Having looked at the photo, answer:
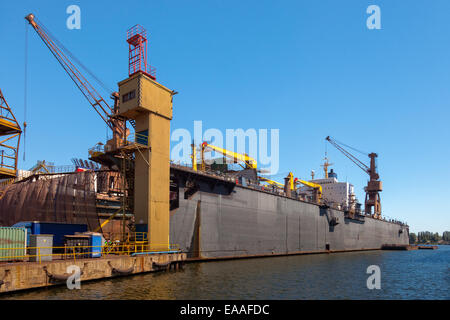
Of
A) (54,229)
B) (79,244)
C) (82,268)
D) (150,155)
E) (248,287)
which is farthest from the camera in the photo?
(150,155)

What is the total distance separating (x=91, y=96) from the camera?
142 ft

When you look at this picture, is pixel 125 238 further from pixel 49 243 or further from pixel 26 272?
pixel 26 272

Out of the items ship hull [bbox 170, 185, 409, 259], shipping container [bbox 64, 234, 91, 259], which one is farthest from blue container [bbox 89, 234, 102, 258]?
ship hull [bbox 170, 185, 409, 259]

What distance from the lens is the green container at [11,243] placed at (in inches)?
863

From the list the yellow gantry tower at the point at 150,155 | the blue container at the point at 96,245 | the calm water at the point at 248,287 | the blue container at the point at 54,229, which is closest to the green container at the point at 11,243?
the blue container at the point at 54,229

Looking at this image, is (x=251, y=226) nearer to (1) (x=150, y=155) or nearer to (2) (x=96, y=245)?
(1) (x=150, y=155)

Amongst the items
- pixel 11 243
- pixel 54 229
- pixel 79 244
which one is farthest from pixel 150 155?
pixel 11 243

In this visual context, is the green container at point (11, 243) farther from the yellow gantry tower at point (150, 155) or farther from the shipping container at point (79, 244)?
the yellow gantry tower at point (150, 155)

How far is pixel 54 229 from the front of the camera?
91.0 feet

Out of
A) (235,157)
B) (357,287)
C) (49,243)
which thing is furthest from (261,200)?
(49,243)

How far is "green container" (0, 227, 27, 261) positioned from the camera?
21.9 meters

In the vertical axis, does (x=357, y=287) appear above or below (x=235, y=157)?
below

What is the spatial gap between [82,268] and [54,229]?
7039mm
